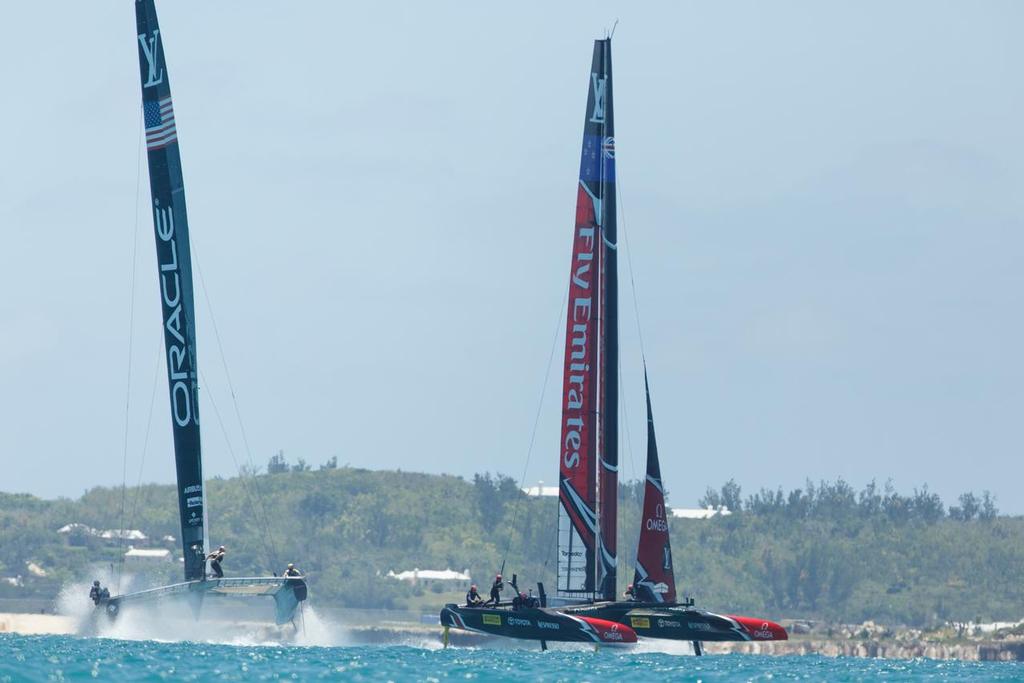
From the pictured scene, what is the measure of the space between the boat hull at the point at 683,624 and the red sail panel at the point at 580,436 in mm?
1508

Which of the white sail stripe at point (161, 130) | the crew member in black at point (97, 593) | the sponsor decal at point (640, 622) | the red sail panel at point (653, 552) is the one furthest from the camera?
the red sail panel at point (653, 552)

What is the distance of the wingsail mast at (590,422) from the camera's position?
5019 cm

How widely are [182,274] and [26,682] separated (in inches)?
643

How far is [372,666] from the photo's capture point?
132 ft

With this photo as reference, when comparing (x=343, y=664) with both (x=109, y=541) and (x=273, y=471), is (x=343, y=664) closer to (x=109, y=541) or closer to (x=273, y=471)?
(x=109, y=541)

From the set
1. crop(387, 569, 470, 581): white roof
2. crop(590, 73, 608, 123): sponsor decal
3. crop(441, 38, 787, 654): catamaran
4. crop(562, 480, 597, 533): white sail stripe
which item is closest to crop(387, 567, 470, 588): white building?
crop(387, 569, 470, 581): white roof

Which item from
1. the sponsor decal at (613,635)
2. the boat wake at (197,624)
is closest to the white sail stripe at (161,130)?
the boat wake at (197,624)

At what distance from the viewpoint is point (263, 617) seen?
4691cm

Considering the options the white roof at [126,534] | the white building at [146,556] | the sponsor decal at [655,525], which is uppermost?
the white roof at [126,534]

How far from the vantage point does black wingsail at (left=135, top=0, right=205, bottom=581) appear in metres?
47.7

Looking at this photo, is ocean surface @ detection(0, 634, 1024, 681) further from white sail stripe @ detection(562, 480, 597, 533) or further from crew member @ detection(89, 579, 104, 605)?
white sail stripe @ detection(562, 480, 597, 533)

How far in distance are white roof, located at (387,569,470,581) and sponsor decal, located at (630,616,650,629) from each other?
85387 mm

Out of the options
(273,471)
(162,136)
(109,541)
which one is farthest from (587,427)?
(273,471)

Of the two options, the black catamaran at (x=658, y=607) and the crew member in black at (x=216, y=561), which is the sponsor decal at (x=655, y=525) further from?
the crew member in black at (x=216, y=561)
